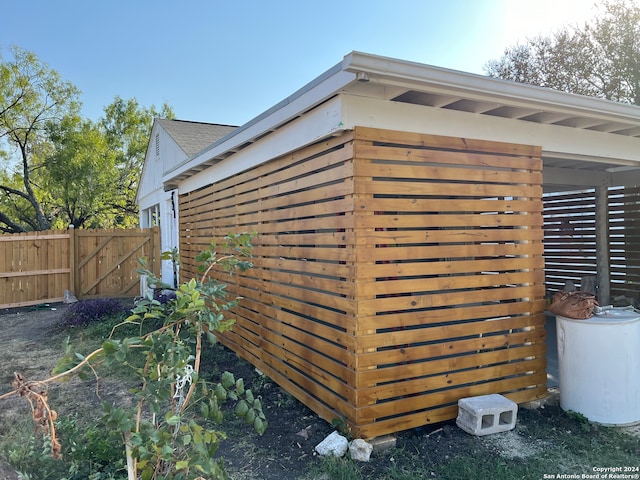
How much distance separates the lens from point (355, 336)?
2.91 meters

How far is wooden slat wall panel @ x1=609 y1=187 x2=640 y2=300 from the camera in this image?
675 centimetres

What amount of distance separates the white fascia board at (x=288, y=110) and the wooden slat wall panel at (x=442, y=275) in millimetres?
388

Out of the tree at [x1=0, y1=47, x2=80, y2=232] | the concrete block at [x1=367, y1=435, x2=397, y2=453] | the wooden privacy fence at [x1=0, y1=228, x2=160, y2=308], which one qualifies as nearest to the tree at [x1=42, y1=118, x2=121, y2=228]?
the tree at [x1=0, y1=47, x2=80, y2=232]

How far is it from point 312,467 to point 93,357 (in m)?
1.68

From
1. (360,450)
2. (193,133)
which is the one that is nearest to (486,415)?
(360,450)

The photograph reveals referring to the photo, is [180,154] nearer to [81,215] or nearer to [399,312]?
[399,312]

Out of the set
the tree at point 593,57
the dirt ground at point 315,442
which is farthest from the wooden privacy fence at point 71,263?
the tree at point 593,57

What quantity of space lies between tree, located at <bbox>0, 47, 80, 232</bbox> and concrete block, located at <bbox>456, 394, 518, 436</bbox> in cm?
1666

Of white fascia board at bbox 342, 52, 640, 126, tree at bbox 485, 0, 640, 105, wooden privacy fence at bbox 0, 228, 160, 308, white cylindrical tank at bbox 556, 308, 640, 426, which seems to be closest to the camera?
white fascia board at bbox 342, 52, 640, 126

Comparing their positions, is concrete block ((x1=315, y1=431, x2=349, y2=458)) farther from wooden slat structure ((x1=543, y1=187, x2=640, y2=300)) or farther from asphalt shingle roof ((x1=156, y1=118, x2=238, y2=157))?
asphalt shingle roof ((x1=156, y1=118, x2=238, y2=157))

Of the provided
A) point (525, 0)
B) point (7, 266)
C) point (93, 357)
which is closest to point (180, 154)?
point (7, 266)

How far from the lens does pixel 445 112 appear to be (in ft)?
10.7

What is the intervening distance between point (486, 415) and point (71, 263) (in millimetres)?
10276

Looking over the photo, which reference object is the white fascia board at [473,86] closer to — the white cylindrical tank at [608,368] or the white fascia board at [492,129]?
the white fascia board at [492,129]
